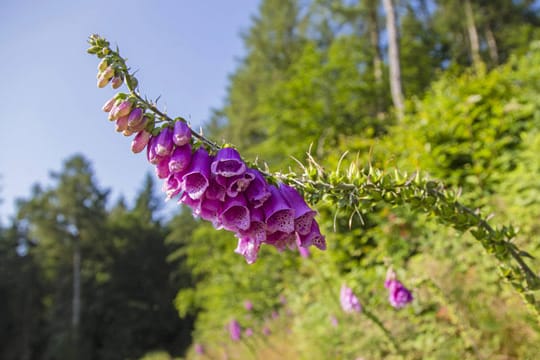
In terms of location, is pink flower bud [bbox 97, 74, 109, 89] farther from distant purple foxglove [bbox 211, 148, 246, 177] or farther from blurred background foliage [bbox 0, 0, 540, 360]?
blurred background foliage [bbox 0, 0, 540, 360]

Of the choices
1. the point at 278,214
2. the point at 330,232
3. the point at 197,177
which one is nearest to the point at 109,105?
the point at 197,177

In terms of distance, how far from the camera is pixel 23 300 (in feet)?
72.6

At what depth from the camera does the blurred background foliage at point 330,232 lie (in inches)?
129

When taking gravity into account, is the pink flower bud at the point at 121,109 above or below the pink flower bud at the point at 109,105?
below

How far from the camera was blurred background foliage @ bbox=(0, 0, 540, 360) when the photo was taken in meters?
3.29

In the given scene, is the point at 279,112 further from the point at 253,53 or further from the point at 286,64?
the point at 253,53

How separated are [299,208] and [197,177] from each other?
0.33 m

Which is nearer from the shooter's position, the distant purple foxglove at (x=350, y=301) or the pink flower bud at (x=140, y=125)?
the pink flower bud at (x=140, y=125)

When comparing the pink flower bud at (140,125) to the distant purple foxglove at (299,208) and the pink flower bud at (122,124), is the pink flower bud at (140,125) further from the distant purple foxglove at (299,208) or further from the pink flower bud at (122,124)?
the distant purple foxglove at (299,208)

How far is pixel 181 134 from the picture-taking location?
1.10 m

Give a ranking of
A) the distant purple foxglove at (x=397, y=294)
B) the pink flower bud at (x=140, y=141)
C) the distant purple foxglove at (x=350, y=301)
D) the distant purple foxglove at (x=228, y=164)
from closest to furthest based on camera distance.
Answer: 1. the distant purple foxglove at (x=228, y=164)
2. the pink flower bud at (x=140, y=141)
3. the distant purple foxglove at (x=397, y=294)
4. the distant purple foxglove at (x=350, y=301)

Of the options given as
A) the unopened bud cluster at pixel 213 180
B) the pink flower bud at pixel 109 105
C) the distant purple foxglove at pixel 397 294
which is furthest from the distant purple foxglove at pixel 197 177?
the distant purple foxglove at pixel 397 294

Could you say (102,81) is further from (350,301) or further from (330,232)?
(330,232)

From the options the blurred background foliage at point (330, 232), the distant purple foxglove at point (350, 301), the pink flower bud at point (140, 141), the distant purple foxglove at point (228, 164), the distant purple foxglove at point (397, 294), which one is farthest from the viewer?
the blurred background foliage at point (330, 232)
